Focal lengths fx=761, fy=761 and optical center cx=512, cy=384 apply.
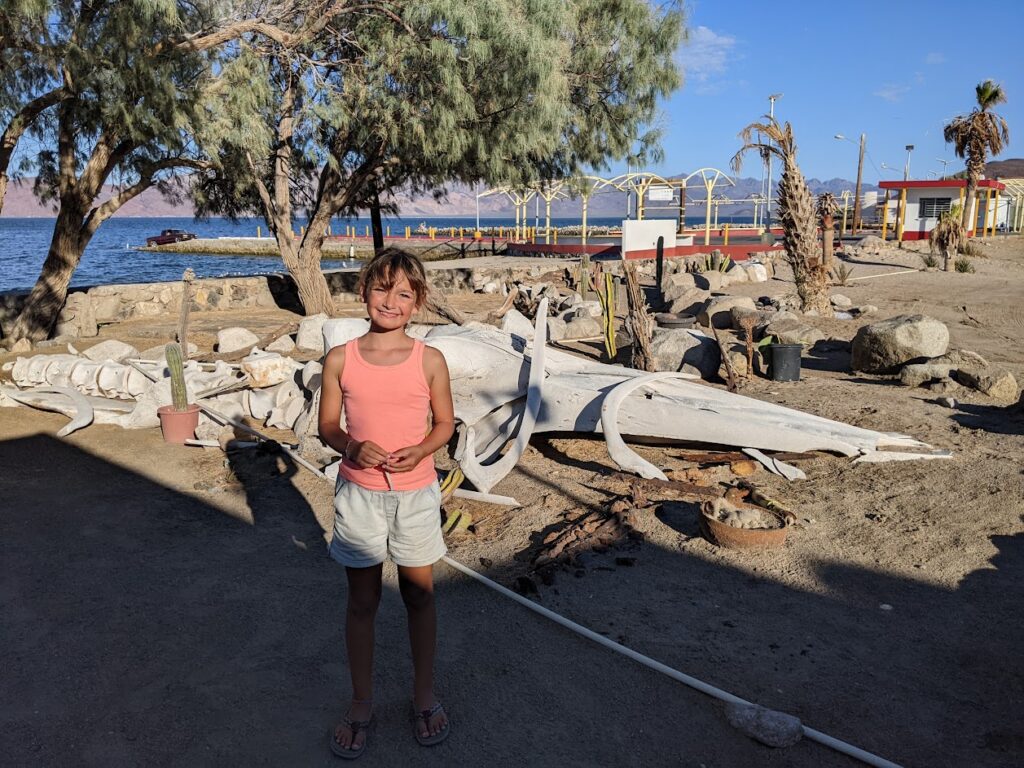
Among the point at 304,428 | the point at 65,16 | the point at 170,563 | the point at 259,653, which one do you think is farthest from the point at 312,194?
the point at 259,653

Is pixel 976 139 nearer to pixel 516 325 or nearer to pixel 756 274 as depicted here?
pixel 756 274

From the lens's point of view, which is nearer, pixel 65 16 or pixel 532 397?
pixel 532 397

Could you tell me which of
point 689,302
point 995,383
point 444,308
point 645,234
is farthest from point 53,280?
point 645,234

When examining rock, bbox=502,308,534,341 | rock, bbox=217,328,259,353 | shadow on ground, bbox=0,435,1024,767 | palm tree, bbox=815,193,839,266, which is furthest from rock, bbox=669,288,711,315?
shadow on ground, bbox=0,435,1024,767

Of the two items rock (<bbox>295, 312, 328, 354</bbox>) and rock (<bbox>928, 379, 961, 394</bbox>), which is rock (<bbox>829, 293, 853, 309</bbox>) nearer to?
rock (<bbox>928, 379, 961, 394</bbox>)

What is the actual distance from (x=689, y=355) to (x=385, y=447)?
7270 mm

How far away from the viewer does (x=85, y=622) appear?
387cm

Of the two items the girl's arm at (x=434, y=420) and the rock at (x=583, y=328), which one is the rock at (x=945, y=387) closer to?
the rock at (x=583, y=328)

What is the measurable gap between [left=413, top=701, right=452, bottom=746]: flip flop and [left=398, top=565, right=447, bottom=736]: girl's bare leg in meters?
0.01

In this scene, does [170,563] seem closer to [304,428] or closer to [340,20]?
[304,428]

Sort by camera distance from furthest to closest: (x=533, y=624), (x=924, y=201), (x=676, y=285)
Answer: (x=924, y=201) < (x=676, y=285) < (x=533, y=624)

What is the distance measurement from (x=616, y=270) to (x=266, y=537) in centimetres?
1754

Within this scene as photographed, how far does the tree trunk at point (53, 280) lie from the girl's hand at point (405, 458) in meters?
11.1

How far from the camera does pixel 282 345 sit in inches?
420
